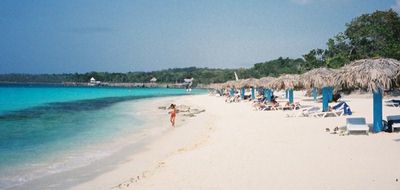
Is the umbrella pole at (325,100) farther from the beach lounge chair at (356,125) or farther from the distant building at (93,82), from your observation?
the distant building at (93,82)

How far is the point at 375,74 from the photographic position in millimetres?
10203

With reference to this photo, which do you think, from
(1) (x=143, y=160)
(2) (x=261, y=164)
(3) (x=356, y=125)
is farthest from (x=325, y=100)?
(2) (x=261, y=164)

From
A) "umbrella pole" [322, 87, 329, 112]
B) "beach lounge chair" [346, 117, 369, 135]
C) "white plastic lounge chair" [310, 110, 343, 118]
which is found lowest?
"white plastic lounge chair" [310, 110, 343, 118]

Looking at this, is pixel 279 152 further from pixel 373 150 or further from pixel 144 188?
pixel 144 188

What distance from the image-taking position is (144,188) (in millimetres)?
5965

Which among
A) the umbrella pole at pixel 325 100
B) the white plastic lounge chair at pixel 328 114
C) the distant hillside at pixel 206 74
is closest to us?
the white plastic lounge chair at pixel 328 114

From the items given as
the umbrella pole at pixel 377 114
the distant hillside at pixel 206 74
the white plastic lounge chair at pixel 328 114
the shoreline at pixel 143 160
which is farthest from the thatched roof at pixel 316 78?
the distant hillside at pixel 206 74

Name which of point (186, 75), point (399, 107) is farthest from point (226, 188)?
point (186, 75)

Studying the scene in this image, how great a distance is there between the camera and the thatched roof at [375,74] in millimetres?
10070

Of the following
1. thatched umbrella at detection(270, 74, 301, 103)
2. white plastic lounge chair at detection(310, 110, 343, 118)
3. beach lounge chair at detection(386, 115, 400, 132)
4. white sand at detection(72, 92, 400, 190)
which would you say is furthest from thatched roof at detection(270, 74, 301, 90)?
white sand at detection(72, 92, 400, 190)

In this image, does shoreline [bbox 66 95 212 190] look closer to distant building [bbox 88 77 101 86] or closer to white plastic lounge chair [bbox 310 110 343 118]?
white plastic lounge chair [bbox 310 110 343 118]

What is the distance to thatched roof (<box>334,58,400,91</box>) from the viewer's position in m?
10.1

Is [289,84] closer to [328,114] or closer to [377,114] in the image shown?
[328,114]

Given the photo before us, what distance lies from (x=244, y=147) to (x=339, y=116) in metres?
7.38
